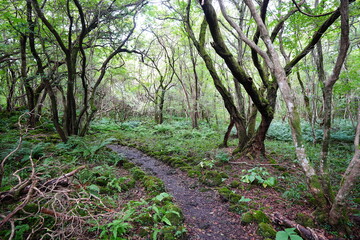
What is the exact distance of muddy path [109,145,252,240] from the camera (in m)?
2.94

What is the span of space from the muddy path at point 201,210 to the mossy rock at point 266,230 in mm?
211

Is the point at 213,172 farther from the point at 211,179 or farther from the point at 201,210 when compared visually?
the point at 201,210

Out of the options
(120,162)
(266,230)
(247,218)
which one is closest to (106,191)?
(120,162)

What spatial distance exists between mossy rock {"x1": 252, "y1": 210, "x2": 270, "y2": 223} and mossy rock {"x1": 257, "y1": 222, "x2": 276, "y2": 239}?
0.15 metres

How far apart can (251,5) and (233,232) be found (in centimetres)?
442

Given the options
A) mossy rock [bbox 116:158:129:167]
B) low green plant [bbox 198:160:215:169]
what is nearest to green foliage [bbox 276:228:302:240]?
low green plant [bbox 198:160:215:169]

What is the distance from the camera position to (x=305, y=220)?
9.60ft


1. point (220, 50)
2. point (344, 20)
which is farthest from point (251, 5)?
point (344, 20)

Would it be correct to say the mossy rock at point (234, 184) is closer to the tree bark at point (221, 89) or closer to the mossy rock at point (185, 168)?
the mossy rock at point (185, 168)

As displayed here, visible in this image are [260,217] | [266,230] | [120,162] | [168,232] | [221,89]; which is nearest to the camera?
A: [168,232]

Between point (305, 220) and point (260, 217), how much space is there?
67 centimetres

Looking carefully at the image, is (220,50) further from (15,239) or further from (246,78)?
(15,239)

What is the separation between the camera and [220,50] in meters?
4.92

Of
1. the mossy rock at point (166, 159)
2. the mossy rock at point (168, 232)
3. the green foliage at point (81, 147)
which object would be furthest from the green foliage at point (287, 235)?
the green foliage at point (81, 147)
